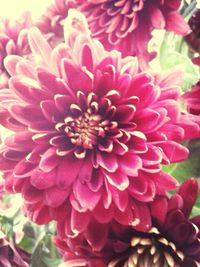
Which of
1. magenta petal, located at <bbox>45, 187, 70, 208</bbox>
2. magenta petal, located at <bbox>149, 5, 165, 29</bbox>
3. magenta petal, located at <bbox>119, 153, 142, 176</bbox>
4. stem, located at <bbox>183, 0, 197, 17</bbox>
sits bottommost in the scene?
magenta petal, located at <bbox>45, 187, 70, 208</bbox>

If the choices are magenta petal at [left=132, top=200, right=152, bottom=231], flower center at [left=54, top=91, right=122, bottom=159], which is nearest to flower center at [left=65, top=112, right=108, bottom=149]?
flower center at [left=54, top=91, right=122, bottom=159]

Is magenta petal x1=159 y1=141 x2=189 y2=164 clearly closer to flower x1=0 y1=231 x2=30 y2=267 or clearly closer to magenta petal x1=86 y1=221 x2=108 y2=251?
magenta petal x1=86 y1=221 x2=108 y2=251

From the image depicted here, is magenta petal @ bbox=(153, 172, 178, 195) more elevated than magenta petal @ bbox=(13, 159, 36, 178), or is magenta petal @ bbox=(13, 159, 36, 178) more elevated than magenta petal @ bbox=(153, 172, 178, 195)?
magenta petal @ bbox=(153, 172, 178, 195)

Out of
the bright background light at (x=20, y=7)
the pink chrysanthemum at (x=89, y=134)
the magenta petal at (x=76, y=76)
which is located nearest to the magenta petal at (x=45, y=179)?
the pink chrysanthemum at (x=89, y=134)

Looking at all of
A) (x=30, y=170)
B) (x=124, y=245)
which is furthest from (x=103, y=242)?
(x=30, y=170)

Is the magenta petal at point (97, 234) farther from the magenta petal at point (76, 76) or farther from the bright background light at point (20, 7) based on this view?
the bright background light at point (20, 7)

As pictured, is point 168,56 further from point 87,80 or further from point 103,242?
point 103,242
